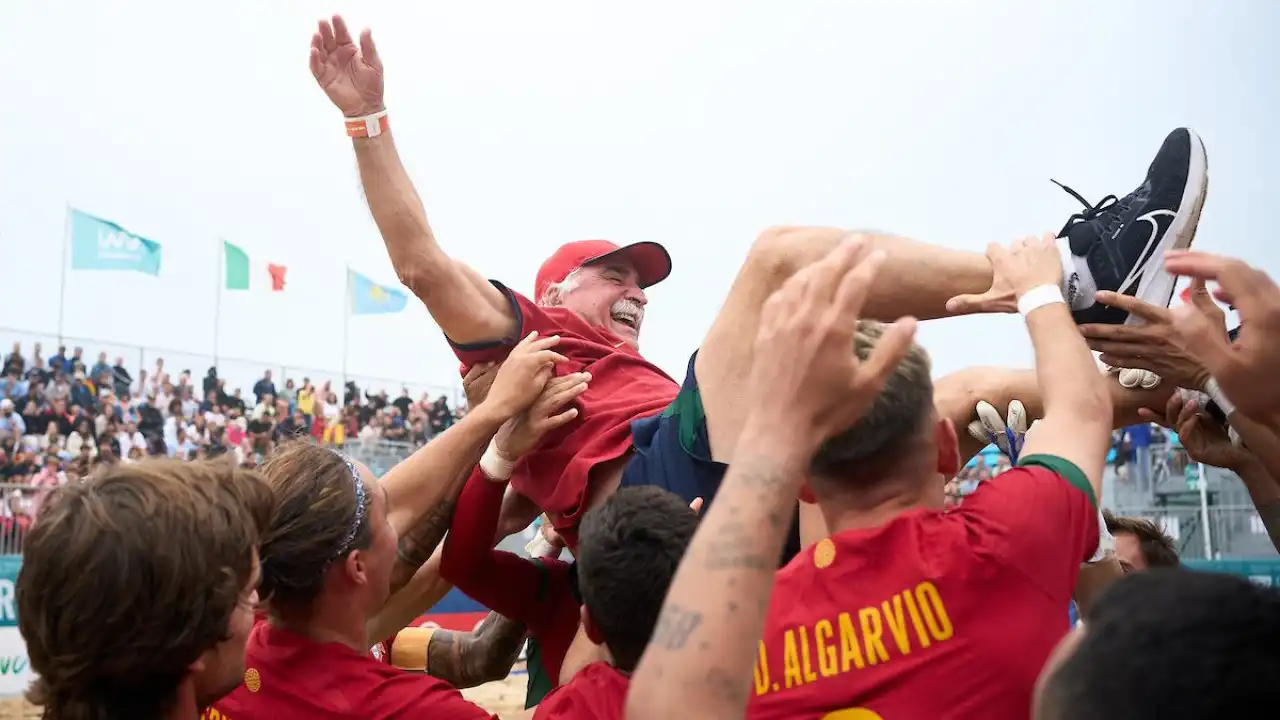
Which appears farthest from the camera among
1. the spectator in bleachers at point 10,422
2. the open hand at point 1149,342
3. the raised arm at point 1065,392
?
the spectator in bleachers at point 10,422

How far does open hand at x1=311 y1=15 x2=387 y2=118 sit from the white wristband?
181 cm

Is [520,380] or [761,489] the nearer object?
[761,489]

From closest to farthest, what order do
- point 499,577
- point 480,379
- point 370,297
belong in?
point 499,577 → point 480,379 → point 370,297

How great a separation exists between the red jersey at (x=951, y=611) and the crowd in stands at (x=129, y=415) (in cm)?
994

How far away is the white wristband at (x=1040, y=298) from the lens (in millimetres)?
1779

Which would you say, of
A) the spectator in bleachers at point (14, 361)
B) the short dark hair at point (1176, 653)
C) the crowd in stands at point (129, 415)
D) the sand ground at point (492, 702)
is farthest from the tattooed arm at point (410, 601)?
the spectator in bleachers at point (14, 361)

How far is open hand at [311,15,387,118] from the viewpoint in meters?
2.87

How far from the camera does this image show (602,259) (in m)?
3.55

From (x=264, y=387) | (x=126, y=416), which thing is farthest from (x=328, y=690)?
(x=264, y=387)

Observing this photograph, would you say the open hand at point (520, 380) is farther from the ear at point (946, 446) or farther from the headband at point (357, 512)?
the ear at point (946, 446)

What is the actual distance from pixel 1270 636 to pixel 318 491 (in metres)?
1.71

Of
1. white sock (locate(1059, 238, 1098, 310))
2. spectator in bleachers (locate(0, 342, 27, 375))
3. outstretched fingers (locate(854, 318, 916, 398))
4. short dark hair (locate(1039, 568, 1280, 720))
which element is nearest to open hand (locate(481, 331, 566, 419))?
white sock (locate(1059, 238, 1098, 310))

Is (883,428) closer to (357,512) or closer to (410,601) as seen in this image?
(357,512)

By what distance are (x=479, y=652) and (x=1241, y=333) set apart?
2.52 meters
